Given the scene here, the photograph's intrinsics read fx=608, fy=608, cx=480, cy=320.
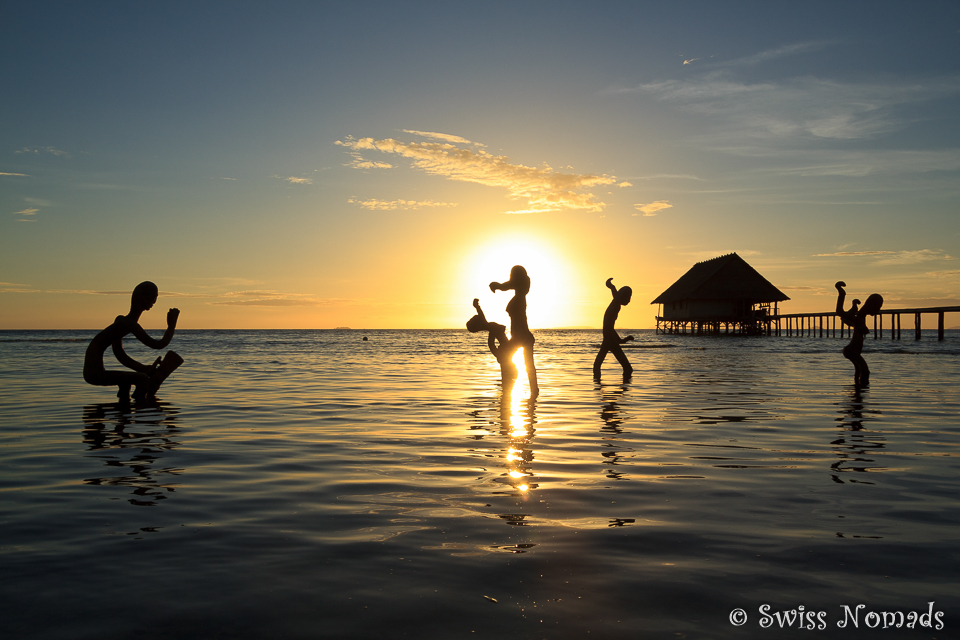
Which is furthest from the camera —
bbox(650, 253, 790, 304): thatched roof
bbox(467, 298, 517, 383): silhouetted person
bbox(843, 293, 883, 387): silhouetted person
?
bbox(650, 253, 790, 304): thatched roof

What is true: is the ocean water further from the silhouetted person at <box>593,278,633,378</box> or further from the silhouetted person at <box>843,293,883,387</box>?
the silhouetted person at <box>593,278,633,378</box>

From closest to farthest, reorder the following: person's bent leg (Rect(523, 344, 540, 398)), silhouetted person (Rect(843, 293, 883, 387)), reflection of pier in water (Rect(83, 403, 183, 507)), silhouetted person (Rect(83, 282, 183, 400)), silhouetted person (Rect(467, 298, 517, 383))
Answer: reflection of pier in water (Rect(83, 403, 183, 507)) < silhouetted person (Rect(83, 282, 183, 400)) < person's bent leg (Rect(523, 344, 540, 398)) < silhouetted person (Rect(467, 298, 517, 383)) < silhouetted person (Rect(843, 293, 883, 387))

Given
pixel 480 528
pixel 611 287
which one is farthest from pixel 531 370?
pixel 480 528

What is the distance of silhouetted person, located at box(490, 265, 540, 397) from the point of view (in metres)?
9.51

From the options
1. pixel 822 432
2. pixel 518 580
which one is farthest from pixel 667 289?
pixel 518 580

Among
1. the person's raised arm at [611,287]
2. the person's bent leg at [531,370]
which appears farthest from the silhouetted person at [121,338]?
the person's raised arm at [611,287]

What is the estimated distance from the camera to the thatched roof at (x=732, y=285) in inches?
2334

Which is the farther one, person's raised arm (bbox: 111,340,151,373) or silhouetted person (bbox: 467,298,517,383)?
silhouetted person (bbox: 467,298,517,383)

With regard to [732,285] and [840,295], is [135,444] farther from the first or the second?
[732,285]

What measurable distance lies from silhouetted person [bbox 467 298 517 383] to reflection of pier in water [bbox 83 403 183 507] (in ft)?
15.3

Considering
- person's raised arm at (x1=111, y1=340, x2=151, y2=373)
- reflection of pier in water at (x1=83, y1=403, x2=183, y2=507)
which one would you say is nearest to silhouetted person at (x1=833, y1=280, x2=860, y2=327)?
reflection of pier in water at (x1=83, y1=403, x2=183, y2=507)

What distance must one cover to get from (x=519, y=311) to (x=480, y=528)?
21.6 ft

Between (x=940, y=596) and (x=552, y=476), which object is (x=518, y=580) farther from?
(x=552, y=476)

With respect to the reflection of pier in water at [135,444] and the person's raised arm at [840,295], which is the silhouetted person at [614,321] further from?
the reflection of pier in water at [135,444]
